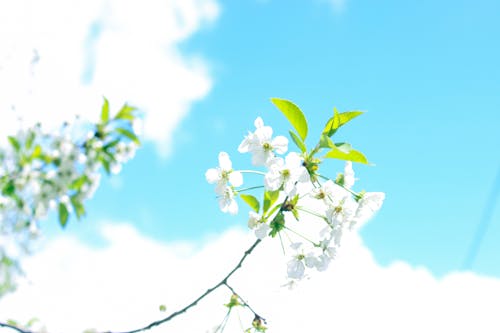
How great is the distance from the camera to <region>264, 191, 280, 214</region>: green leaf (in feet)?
5.90

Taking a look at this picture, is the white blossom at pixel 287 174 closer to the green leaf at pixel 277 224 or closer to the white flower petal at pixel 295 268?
the green leaf at pixel 277 224

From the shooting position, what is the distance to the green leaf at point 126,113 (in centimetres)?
163

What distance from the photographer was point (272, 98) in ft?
6.03

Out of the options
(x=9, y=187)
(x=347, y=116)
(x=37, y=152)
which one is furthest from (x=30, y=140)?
(x=347, y=116)

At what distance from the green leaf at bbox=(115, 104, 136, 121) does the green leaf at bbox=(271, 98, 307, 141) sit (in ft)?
1.56

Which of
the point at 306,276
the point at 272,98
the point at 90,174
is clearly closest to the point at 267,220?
the point at 306,276

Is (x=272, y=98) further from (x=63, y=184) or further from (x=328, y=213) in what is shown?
(x=63, y=184)

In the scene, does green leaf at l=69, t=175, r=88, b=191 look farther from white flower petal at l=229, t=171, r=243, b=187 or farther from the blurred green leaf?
white flower petal at l=229, t=171, r=243, b=187

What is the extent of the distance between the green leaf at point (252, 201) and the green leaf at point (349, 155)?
0.28 m

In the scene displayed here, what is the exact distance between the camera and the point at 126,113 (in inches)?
64.2

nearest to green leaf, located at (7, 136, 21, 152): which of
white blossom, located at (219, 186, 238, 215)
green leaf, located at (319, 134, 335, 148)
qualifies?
white blossom, located at (219, 186, 238, 215)

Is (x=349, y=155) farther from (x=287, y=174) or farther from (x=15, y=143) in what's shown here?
(x=15, y=143)

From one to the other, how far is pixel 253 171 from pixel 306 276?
0.40 m

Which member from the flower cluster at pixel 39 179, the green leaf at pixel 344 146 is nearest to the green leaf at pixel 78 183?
the flower cluster at pixel 39 179
